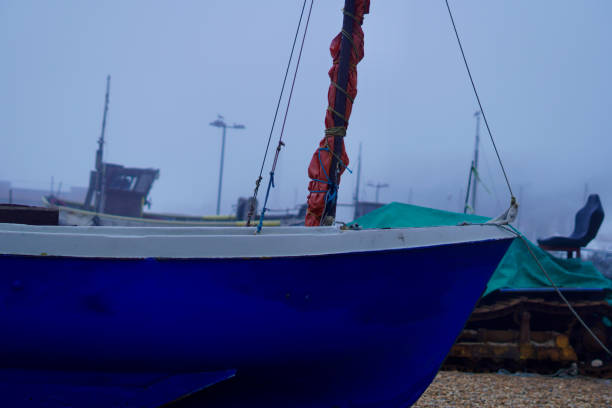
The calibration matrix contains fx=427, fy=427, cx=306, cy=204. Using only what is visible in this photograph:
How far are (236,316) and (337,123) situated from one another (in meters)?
2.06

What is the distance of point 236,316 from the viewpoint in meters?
2.27

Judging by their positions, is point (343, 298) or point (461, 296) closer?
point (343, 298)

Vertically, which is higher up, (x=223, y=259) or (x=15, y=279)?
(x=223, y=259)

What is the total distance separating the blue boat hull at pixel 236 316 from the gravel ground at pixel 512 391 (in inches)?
89.8

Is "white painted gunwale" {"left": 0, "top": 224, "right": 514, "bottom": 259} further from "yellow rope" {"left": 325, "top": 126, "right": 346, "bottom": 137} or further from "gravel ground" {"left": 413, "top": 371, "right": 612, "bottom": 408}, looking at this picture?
"gravel ground" {"left": 413, "top": 371, "right": 612, "bottom": 408}

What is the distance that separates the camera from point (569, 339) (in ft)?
23.4

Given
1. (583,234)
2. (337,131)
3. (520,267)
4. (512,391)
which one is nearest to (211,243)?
(337,131)

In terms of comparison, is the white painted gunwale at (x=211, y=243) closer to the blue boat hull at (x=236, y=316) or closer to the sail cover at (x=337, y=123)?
the blue boat hull at (x=236, y=316)

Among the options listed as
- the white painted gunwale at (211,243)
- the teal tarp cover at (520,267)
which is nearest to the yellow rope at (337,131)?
the white painted gunwale at (211,243)

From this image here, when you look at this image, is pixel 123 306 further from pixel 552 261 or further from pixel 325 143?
pixel 552 261

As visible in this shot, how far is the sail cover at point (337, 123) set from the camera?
3674 mm

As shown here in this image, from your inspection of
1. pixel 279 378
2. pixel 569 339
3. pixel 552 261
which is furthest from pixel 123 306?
pixel 569 339

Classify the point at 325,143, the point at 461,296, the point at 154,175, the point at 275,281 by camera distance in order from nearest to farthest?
the point at 275,281
the point at 461,296
the point at 325,143
the point at 154,175

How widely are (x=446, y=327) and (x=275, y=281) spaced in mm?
1472
